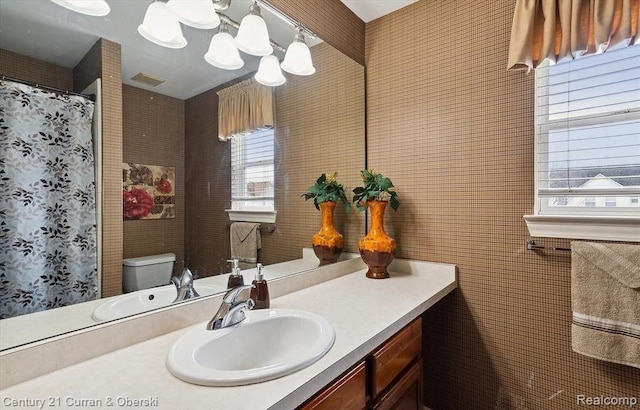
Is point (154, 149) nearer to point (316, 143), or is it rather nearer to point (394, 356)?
point (316, 143)

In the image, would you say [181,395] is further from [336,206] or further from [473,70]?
[473,70]

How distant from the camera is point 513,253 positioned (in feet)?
4.97

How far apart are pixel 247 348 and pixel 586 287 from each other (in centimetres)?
132

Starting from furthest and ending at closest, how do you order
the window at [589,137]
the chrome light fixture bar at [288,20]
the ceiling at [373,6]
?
the ceiling at [373,6] < the chrome light fixture bar at [288,20] < the window at [589,137]

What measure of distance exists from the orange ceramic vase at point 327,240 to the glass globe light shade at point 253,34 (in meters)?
0.83

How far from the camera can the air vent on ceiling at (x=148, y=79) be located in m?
1.02

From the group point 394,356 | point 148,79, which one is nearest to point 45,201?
point 148,79

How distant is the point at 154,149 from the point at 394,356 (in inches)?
42.9

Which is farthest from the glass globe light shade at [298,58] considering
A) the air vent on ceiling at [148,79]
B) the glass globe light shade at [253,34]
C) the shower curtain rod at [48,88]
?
the shower curtain rod at [48,88]

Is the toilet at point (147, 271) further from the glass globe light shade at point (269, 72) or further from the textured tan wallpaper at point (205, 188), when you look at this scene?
the glass globe light shade at point (269, 72)

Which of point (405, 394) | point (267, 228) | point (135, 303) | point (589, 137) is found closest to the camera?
point (135, 303)

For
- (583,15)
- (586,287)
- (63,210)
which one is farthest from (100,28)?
(586,287)

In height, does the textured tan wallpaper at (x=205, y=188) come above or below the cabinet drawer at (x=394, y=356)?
above

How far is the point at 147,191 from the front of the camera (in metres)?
1.06
